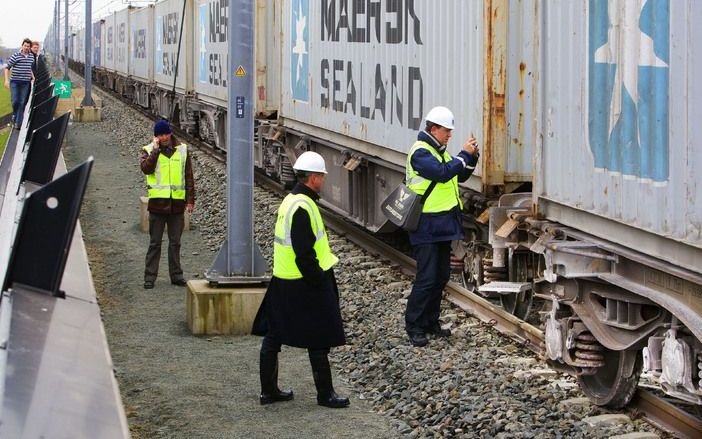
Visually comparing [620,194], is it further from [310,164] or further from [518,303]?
[518,303]

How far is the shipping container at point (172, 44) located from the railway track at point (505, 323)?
11.2 metres

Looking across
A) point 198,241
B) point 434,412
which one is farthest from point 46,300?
point 198,241

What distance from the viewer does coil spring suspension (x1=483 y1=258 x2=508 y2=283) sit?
31.0ft

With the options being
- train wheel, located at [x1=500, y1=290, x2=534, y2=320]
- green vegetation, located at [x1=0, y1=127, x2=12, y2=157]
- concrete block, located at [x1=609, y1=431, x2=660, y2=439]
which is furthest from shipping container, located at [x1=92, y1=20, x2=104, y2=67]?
concrete block, located at [x1=609, y1=431, x2=660, y2=439]

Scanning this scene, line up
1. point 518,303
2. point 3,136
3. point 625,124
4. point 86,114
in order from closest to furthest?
point 625,124, point 518,303, point 3,136, point 86,114

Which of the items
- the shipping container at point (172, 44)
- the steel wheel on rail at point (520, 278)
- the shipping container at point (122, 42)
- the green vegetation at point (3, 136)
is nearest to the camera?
the steel wheel on rail at point (520, 278)

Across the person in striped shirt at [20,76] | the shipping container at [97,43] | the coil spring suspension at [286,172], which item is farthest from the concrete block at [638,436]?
the shipping container at [97,43]

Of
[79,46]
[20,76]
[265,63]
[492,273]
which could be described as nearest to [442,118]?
[492,273]

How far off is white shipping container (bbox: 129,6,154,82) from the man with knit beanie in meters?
24.6

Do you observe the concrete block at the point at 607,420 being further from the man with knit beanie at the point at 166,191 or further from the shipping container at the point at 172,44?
the shipping container at the point at 172,44

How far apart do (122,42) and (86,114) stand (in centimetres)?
1176

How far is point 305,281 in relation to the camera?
6.93 m

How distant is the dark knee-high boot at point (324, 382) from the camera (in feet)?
23.2

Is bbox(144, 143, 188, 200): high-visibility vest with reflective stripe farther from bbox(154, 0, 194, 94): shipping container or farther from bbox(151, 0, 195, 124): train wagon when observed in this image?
bbox(151, 0, 195, 124): train wagon
